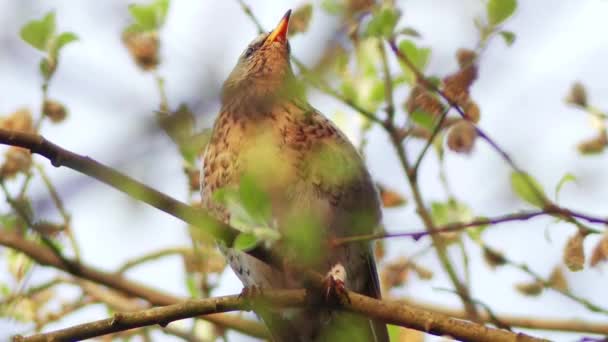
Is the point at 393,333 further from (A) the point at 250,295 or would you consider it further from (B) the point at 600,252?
(B) the point at 600,252

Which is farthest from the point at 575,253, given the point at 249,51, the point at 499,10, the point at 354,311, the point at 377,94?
the point at 249,51

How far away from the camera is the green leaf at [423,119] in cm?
390

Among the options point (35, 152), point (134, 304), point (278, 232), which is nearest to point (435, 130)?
point (278, 232)

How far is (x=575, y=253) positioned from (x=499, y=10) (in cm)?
117

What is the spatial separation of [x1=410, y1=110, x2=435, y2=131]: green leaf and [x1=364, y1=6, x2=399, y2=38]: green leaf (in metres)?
Answer: 0.46

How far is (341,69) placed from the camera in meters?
4.30

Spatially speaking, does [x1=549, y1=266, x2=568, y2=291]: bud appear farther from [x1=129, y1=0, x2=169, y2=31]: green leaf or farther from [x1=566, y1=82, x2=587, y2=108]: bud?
[x1=129, y1=0, x2=169, y2=31]: green leaf

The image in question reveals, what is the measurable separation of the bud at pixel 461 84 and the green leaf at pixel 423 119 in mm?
676

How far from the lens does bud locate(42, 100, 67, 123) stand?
3922mm

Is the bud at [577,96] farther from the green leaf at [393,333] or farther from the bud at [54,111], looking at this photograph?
the bud at [54,111]

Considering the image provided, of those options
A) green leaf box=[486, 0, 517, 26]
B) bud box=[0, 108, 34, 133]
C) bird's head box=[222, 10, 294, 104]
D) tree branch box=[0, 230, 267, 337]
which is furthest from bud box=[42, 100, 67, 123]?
green leaf box=[486, 0, 517, 26]

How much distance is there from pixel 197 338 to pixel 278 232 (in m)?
2.40

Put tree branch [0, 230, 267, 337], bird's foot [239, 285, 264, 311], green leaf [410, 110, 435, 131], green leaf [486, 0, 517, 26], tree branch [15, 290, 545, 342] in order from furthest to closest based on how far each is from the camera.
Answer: tree branch [0, 230, 267, 337]
green leaf [410, 110, 435, 131]
green leaf [486, 0, 517, 26]
bird's foot [239, 285, 264, 311]
tree branch [15, 290, 545, 342]

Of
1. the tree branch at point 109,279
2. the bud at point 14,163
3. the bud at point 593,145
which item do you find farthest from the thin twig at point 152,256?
the bud at point 593,145
